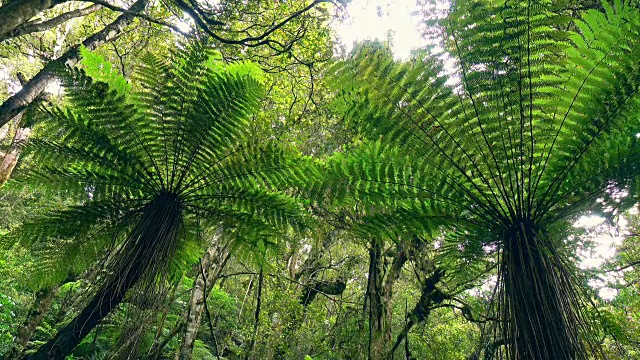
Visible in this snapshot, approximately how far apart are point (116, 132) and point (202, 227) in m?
0.86

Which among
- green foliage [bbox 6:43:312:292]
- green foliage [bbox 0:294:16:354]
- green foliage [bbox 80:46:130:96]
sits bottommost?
green foliage [bbox 0:294:16:354]

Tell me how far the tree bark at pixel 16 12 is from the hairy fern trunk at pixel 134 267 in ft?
4.99

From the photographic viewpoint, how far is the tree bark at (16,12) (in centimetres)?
252

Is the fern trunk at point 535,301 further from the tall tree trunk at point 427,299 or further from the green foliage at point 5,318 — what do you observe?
the green foliage at point 5,318

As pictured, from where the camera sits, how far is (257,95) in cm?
255

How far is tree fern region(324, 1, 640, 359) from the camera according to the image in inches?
63.8

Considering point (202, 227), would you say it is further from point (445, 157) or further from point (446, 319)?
point (446, 319)

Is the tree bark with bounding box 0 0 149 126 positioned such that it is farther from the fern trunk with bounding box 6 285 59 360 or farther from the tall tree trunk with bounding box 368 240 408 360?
the tall tree trunk with bounding box 368 240 408 360

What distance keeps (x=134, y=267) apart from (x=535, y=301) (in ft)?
7.12

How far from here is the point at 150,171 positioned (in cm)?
264

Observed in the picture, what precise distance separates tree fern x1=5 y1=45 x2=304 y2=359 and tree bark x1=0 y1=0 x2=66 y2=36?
67 cm

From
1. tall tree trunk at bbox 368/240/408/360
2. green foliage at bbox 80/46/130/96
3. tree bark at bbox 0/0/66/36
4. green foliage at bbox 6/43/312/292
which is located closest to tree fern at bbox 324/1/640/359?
green foliage at bbox 6/43/312/292

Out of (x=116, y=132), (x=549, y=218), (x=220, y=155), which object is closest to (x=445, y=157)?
(x=549, y=218)

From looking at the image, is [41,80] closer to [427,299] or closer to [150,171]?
[150,171]
